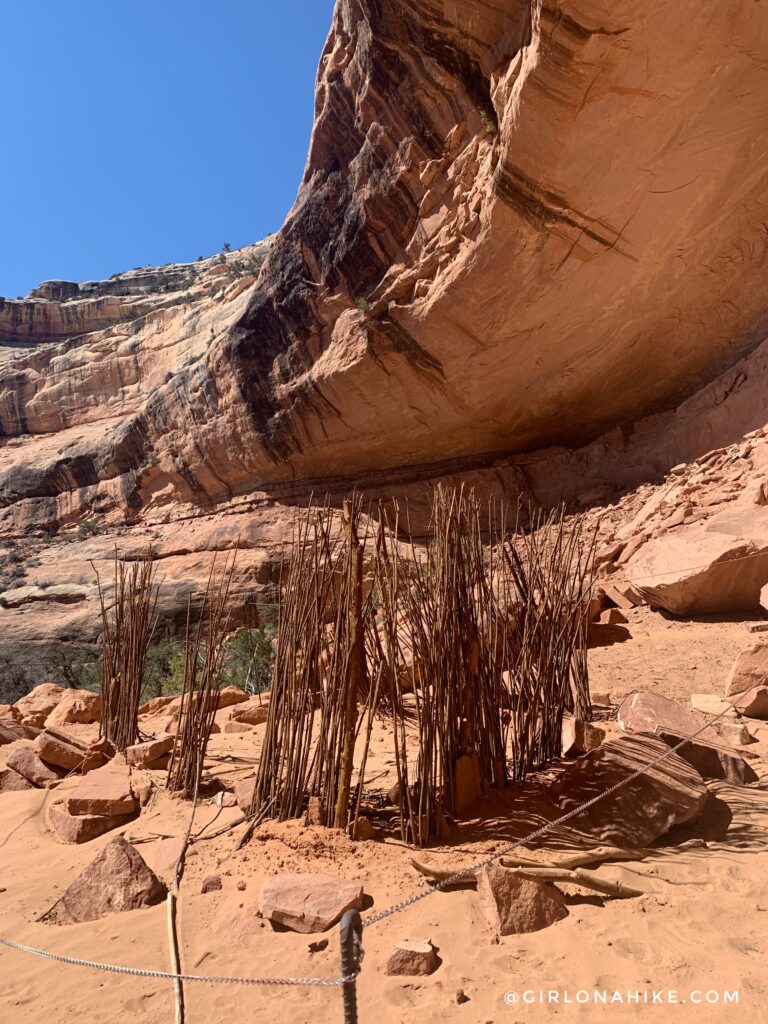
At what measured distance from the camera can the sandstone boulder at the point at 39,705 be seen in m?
5.63

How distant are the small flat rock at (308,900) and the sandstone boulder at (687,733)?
153cm

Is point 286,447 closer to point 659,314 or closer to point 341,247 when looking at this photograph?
point 341,247

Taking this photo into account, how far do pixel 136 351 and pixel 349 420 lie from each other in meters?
10.2

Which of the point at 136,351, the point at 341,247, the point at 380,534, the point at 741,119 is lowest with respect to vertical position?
the point at 380,534

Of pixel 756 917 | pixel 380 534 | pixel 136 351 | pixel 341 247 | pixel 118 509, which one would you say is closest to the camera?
pixel 756 917

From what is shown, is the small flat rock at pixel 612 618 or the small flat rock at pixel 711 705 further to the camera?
the small flat rock at pixel 612 618

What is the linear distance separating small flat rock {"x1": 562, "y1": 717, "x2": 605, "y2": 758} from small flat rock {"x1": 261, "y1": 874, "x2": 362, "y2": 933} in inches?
56.5

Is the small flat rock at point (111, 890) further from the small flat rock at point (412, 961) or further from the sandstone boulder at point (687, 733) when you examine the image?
the sandstone boulder at point (687, 733)

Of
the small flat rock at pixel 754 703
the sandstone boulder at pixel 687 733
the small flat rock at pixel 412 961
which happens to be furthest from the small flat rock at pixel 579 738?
the small flat rock at pixel 412 961

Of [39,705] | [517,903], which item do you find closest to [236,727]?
[39,705]

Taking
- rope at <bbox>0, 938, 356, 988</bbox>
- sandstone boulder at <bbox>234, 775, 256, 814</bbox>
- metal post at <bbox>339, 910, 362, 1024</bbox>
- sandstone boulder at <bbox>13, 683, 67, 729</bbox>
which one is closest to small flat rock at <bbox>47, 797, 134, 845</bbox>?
sandstone boulder at <bbox>234, 775, 256, 814</bbox>

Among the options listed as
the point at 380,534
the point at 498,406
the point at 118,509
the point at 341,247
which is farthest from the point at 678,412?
the point at 118,509

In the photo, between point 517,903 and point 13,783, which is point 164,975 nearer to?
point 517,903

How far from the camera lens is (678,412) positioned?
8.77 m
